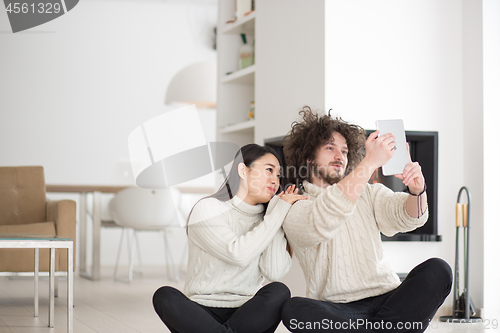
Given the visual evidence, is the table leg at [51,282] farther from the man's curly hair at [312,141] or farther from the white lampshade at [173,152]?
the man's curly hair at [312,141]

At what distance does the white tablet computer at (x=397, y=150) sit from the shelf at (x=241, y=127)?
161cm

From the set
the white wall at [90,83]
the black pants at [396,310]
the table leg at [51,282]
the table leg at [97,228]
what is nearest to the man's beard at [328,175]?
the black pants at [396,310]

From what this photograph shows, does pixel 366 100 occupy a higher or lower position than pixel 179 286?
higher

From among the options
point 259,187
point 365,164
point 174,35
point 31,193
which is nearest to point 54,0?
point 31,193

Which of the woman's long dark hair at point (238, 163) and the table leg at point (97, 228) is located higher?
the woman's long dark hair at point (238, 163)

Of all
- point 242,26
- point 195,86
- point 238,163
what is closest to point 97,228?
point 195,86

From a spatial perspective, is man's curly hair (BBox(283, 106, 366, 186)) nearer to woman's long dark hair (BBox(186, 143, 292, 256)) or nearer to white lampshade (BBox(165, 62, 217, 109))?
woman's long dark hair (BBox(186, 143, 292, 256))

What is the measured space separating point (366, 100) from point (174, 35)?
137 inches

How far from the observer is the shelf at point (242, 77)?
3.38 metres

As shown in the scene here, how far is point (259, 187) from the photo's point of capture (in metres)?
1.80

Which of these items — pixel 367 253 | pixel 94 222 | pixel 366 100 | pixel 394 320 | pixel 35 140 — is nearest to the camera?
pixel 394 320

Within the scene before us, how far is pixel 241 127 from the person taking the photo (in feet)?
11.0

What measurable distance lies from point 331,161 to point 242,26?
1.97 m

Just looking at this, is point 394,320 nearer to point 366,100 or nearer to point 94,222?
point 366,100
